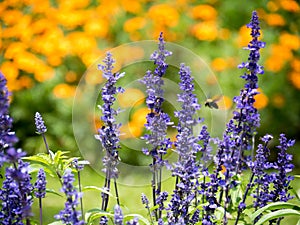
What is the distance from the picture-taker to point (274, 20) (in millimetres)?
8484

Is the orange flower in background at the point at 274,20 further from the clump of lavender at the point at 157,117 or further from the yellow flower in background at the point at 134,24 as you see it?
the clump of lavender at the point at 157,117

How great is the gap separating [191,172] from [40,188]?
55cm

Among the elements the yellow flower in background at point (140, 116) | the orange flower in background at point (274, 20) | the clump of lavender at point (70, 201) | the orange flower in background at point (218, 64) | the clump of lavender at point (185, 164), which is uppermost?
the orange flower in background at point (274, 20)

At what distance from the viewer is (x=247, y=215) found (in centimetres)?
255

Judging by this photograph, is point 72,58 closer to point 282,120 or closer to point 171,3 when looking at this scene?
point 171,3

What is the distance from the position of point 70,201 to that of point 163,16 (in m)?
6.62

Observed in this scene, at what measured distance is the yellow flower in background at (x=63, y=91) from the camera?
7652 millimetres

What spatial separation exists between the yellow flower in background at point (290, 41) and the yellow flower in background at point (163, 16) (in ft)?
5.02

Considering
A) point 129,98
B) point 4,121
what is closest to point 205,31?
point 129,98

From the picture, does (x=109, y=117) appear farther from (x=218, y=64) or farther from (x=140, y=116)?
(x=218, y=64)

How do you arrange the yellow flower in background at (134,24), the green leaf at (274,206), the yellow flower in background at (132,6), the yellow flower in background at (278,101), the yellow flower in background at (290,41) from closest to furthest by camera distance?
the green leaf at (274,206), the yellow flower in background at (278,101), the yellow flower in background at (134,24), the yellow flower in background at (290,41), the yellow flower in background at (132,6)

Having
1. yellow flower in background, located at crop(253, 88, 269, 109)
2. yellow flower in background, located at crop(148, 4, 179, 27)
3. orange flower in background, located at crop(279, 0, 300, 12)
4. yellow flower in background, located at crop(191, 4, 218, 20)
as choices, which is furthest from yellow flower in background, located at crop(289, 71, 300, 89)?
yellow flower in background, located at crop(148, 4, 179, 27)

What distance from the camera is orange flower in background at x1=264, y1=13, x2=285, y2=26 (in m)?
8.47

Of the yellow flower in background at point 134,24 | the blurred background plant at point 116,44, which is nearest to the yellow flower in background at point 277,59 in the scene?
the blurred background plant at point 116,44
